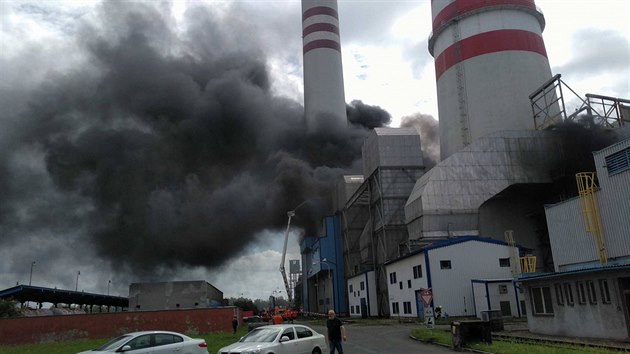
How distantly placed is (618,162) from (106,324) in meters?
32.0

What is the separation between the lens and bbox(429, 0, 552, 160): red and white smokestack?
48031mm

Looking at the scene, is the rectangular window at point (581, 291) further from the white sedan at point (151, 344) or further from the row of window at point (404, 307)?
the row of window at point (404, 307)

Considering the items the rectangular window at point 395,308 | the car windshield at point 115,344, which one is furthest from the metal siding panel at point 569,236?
the car windshield at point 115,344

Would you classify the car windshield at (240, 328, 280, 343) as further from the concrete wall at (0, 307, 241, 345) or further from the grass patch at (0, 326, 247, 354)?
the concrete wall at (0, 307, 241, 345)

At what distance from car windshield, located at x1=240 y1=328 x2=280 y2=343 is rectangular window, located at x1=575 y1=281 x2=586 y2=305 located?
13.3 metres

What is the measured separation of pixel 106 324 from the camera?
32719 mm

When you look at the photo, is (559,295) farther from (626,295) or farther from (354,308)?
(354,308)

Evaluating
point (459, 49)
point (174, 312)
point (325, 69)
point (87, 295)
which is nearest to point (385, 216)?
point (459, 49)

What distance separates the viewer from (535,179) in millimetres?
42906

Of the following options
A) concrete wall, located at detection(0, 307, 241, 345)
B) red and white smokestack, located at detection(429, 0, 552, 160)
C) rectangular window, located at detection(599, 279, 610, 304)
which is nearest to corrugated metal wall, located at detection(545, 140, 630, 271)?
rectangular window, located at detection(599, 279, 610, 304)

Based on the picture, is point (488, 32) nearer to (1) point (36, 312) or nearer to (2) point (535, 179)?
(2) point (535, 179)

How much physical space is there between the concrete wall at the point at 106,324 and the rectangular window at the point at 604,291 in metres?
24.2

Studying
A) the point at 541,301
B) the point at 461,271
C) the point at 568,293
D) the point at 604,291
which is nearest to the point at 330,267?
the point at 461,271

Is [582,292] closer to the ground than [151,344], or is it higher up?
higher up
